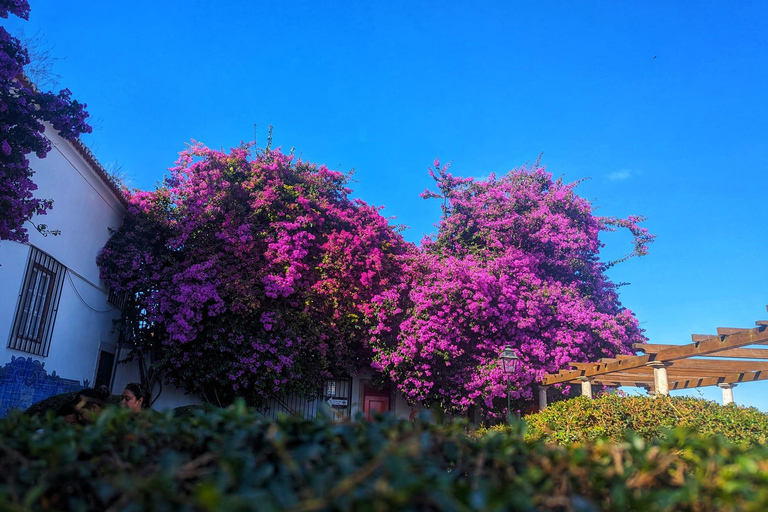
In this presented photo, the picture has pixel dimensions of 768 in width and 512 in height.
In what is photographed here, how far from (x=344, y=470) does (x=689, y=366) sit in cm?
1148

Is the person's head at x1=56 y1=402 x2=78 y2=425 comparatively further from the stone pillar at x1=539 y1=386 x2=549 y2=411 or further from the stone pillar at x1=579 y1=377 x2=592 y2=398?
the stone pillar at x1=539 y1=386 x2=549 y2=411

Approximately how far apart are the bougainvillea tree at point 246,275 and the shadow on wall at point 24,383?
2.99 metres

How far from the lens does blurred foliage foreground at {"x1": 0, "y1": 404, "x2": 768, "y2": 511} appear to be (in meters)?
1.34

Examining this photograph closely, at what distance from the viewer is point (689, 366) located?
11086mm

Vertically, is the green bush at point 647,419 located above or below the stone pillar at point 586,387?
below

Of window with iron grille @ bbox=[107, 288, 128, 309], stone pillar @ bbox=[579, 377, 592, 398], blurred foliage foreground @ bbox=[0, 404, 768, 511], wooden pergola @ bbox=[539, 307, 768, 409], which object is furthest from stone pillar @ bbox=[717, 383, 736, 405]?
window with iron grille @ bbox=[107, 288, 128, 309]

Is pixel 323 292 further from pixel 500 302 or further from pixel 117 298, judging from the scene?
pixel 117 298

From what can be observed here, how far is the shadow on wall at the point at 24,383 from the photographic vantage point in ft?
29.4

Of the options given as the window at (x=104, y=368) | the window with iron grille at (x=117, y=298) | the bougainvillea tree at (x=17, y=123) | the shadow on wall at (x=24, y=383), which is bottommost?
the shadow on wall at (x=24, y=383)

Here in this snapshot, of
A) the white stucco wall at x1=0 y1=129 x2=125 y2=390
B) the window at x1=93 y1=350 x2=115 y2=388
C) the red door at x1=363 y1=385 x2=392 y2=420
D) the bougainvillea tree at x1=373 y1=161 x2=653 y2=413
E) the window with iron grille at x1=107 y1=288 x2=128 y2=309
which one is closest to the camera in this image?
the white stucco wall at x1=0 y1=129 x2=125 y2=390

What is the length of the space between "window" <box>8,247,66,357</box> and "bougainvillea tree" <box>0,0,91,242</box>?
5.77 ft

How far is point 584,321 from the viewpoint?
49.4 feet

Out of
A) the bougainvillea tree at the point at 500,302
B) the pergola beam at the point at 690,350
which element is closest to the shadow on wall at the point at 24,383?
the bougainvillea tree at the point at 500,302

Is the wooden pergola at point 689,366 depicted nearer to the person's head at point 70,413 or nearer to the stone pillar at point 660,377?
the stone pillar at point 660,377
